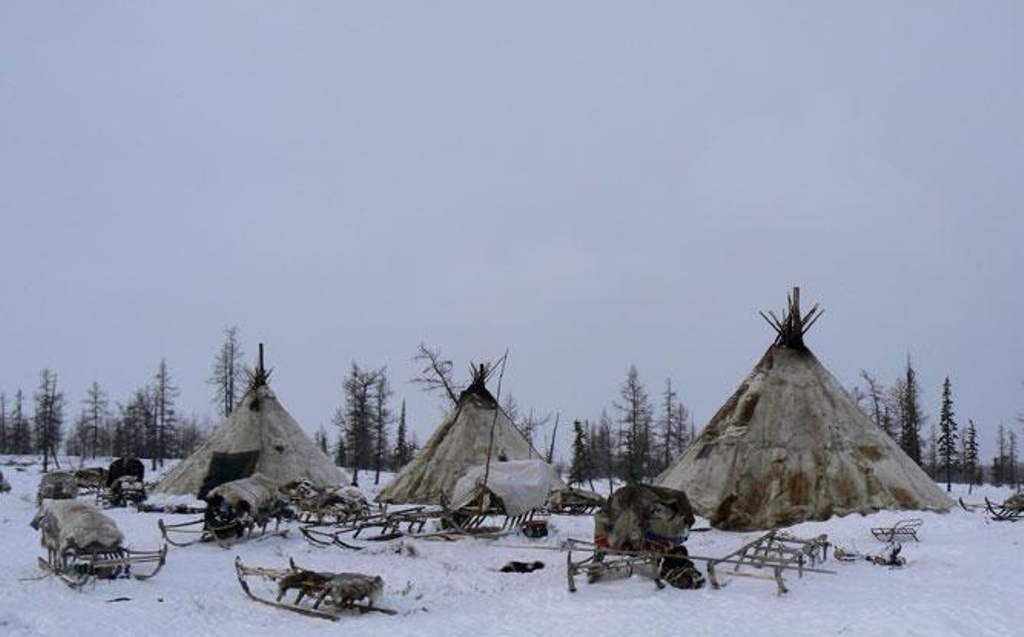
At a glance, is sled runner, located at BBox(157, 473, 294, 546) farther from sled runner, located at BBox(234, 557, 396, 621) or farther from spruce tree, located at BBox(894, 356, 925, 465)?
spruce tree, located at BBox(894, 356, 925, 465)

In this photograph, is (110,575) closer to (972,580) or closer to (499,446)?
(972,580)

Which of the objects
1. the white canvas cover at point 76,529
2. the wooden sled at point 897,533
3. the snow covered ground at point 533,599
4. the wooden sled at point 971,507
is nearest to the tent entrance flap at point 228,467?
the snow covered ground at point 533,599

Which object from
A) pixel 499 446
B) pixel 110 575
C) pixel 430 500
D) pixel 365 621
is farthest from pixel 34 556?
pixel 499 446

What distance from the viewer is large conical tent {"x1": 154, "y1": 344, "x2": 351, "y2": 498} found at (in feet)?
111

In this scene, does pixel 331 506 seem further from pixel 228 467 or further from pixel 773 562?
pixel 773 562

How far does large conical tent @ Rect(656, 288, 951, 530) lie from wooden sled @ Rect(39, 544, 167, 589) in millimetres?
14773

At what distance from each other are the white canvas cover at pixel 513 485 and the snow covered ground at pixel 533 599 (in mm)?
2706

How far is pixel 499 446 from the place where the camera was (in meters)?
33.4

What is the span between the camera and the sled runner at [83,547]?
15.9 metres

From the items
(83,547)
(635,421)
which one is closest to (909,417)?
(635,421)

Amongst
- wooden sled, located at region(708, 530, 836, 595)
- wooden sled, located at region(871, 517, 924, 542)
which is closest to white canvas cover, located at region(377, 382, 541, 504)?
wooden sled, located at region(871, 517, 924, 542)

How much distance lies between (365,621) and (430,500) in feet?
58.4

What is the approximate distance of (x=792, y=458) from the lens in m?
24.5

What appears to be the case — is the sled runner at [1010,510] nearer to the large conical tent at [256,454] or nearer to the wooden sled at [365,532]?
the wooden sled at [365,532]
